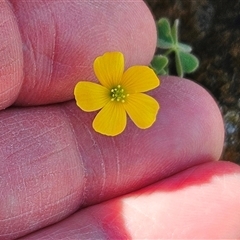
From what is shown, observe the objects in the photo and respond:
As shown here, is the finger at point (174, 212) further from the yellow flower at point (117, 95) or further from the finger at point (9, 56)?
the finger at point (9, 56)

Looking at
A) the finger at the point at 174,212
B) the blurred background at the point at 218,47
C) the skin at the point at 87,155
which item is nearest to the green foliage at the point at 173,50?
the blurred background at the point at 218,47

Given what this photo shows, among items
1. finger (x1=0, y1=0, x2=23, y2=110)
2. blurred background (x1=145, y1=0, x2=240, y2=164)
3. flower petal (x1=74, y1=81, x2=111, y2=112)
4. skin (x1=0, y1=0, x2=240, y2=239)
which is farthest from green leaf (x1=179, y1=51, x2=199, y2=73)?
finger (x1=0, y1=0, x2=23, y2=110)

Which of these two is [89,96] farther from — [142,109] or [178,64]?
[178,64]

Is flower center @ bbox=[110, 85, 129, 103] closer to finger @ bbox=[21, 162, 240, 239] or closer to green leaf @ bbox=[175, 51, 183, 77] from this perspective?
finger @ bbox=[21, 162, 240, 239]

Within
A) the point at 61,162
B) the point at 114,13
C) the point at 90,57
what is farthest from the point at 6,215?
the point at 114,13

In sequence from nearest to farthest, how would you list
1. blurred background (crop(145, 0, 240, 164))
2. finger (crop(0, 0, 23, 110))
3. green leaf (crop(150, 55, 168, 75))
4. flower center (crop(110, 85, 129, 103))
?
finger (crop(0, 0, 23, 110))
flower center (crop(110, 85, 129, 103))
green leaf (crop(150, 55, 168, 75))
blurred background (crop(145, 0, 240, 164))

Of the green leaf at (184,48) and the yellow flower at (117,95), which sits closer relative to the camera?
the yellow flower at (117,95)

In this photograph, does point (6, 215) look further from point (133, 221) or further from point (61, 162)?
point (133, 221)

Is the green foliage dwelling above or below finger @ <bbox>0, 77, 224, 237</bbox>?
above
